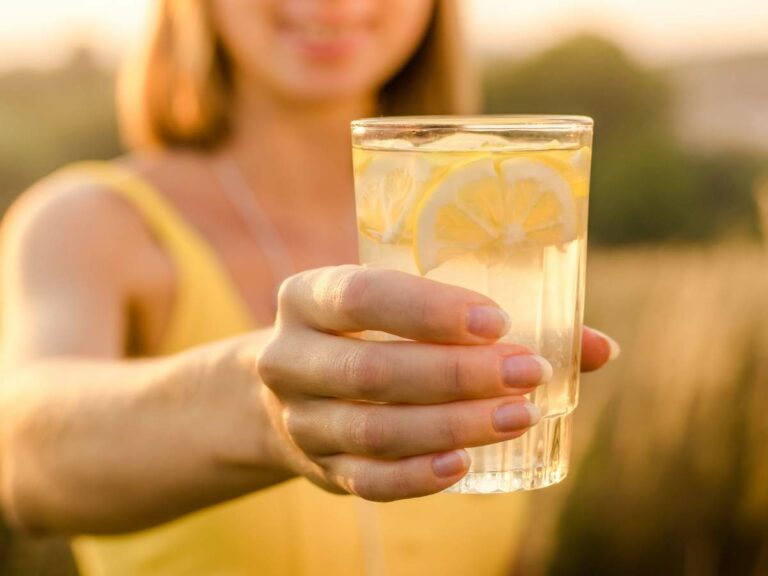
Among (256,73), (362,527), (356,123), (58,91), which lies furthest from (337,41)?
(58,91)

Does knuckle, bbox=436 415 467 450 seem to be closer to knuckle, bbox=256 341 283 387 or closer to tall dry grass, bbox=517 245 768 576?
knuckle, bbox=256 341 283 387

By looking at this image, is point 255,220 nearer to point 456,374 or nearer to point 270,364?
point 270,364

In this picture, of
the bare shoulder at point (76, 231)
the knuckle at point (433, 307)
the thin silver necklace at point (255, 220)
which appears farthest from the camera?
the thin silver necklace at point (255, 220)

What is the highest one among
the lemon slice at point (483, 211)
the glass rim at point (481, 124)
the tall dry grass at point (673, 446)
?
the glass rim at point (481, 124)

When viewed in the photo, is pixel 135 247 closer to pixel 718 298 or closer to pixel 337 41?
pixel 337 41

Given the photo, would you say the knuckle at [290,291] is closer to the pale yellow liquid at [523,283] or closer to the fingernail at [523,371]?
the pale yellow liquid at [523,283]

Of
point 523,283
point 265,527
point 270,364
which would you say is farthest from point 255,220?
point 523,283

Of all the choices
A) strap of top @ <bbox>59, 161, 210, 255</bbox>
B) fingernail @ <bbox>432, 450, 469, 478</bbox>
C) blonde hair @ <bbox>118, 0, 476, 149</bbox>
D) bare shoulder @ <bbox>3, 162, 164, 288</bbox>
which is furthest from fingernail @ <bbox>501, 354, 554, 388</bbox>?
blonde hair @ <bbox>118, 0, 476, 149</bbox>

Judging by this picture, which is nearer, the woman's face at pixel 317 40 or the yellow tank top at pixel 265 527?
the yellow tank top at pixel 265 527

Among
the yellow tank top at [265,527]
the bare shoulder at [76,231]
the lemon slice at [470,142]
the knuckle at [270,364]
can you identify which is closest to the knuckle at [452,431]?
the knuckle at [270,364]
